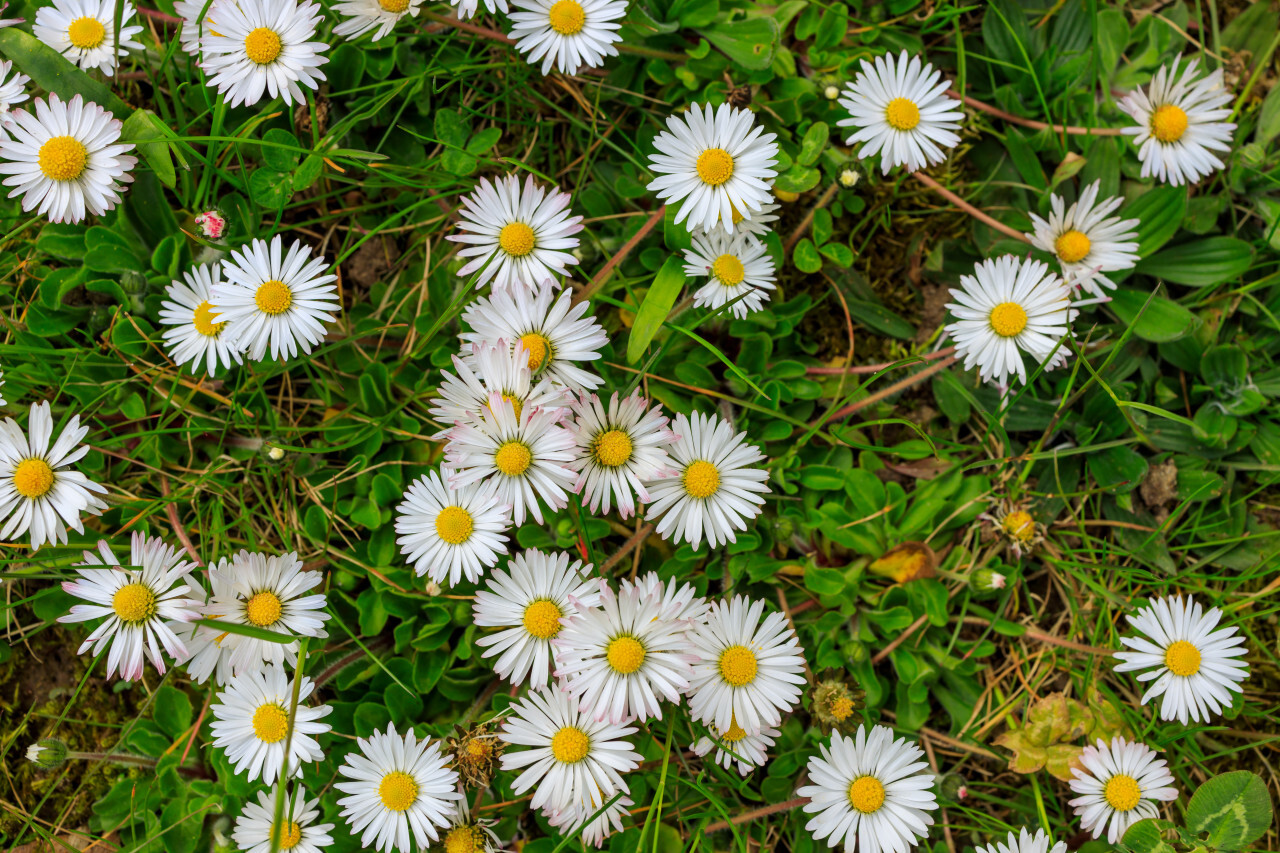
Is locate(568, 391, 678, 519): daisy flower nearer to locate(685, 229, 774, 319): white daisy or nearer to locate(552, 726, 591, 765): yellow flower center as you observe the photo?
locate(685, 229, 774, 319): white daisy

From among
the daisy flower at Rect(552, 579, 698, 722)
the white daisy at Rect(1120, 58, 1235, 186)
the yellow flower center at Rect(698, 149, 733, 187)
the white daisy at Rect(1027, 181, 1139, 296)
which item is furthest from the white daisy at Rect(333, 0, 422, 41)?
the white daisy at Rect(1120, 58, 1235, 186)

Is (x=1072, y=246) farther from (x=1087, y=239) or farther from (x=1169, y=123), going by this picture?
(x=1169, y=123)

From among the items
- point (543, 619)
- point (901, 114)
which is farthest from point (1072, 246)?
point (543, 619)

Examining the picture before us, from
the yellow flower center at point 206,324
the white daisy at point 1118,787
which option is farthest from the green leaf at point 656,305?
the white daisy at point 1118,787

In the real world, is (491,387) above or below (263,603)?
above

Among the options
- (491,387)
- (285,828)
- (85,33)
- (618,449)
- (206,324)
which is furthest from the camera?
(85,33)

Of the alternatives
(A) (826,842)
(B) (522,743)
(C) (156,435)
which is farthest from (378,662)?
(A) (826,842)

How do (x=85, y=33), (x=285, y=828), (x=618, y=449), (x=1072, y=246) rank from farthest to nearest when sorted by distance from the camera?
(x=1072, y=246)
(x=85, y=33)
(x=285, y=828)
(x=618, y=449)

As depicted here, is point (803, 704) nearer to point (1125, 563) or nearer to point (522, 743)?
point (522, 743)
